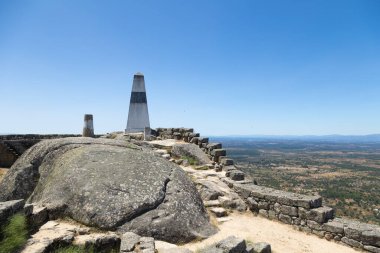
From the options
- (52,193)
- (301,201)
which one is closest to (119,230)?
(52,193)

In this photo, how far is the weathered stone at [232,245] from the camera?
20.5ft

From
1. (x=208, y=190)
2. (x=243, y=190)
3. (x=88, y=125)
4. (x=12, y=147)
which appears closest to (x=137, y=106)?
(x=88, y=125)

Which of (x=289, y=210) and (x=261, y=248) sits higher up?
(x=289, y=210)

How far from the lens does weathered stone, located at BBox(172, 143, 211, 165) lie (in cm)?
1516

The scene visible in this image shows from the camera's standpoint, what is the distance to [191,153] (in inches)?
608

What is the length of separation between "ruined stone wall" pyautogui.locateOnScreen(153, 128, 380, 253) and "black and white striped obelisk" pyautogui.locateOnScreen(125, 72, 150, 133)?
464 inches

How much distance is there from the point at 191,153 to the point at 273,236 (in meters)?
7.42

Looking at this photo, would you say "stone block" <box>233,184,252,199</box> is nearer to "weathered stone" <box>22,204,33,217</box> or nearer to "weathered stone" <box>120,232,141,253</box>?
"weathered stone" <box>120,232,141,253</box>

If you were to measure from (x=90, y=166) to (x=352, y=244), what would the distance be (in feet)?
24.5

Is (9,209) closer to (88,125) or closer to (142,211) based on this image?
(142,211)

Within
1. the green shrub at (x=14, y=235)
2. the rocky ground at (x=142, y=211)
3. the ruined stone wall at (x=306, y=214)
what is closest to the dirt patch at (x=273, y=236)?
the rocky ground at (x=142, y=211)

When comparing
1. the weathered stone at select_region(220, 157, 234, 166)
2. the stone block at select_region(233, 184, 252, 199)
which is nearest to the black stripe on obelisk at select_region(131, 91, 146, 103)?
the weathered stone at select_region(220, 157, 234, 166)

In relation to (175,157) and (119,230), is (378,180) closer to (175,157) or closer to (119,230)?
(175,157)

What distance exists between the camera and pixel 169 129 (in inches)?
835
